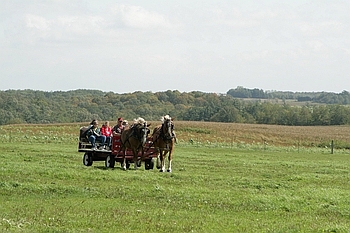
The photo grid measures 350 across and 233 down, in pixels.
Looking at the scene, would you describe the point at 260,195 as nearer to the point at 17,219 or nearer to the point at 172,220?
the point at 172,220

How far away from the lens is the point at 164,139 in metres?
25.4

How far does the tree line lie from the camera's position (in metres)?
128

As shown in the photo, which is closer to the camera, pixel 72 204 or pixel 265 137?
pixel 72 204

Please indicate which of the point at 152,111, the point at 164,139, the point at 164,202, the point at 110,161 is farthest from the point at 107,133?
the point at 152,111

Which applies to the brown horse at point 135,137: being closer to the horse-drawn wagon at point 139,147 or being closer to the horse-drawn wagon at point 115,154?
the horse-drawn wagon at point 139,147

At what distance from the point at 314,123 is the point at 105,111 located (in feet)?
153

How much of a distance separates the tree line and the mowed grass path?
337ft

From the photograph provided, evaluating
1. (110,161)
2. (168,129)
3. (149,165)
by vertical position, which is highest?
(168,129)

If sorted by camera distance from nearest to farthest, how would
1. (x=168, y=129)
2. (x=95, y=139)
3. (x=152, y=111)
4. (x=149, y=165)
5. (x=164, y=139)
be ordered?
1. (x=168, y=129)
2. (x=164, y=139)
3. (x=95, y=139)
4. (x=149, y=165)
5. (x=152, y=111)

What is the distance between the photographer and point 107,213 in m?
14.2

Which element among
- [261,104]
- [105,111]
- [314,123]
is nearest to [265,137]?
[314,123]

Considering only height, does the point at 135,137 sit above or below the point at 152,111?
below

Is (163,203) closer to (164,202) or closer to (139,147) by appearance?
(164,202)

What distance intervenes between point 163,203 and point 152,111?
417ft
